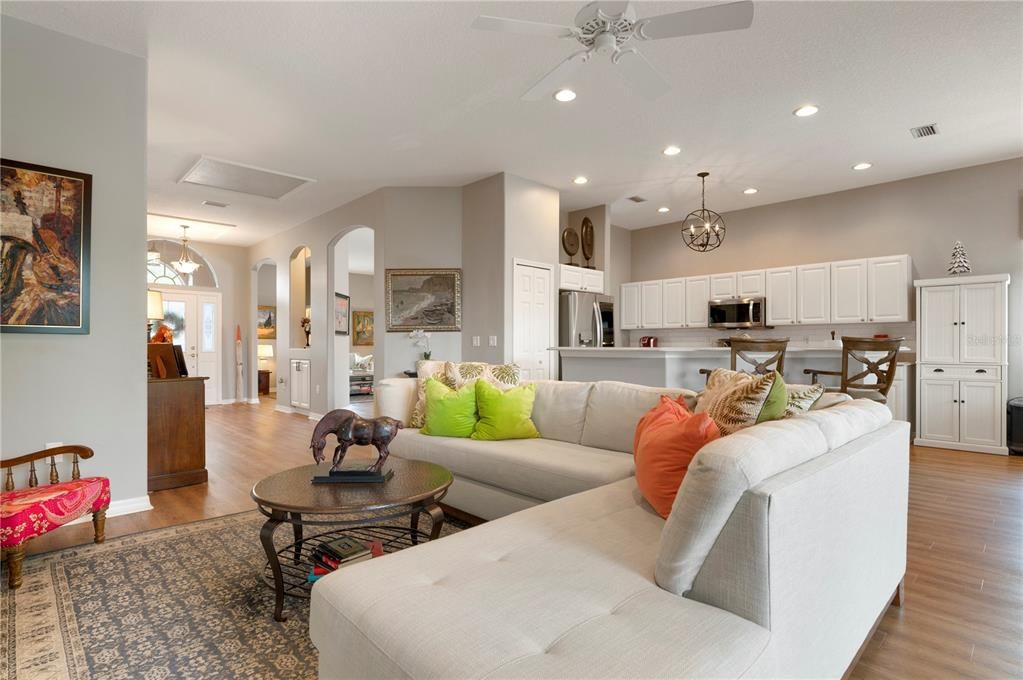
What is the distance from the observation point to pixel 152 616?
6.59 ft

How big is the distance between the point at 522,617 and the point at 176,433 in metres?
3.90

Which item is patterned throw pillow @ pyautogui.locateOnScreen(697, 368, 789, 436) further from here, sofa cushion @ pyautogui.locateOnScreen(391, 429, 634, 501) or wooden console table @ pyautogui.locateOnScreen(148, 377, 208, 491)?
wooden console table @ pyautogui.locateOnScreen(148, 377, 208, 491)

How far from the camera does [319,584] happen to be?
1.31 m

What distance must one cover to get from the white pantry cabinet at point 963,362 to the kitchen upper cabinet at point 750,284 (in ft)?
5.75

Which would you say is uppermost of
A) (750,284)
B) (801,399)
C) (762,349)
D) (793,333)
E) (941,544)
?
(750,284)

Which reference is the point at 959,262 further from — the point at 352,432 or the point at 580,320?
the point at 352,432

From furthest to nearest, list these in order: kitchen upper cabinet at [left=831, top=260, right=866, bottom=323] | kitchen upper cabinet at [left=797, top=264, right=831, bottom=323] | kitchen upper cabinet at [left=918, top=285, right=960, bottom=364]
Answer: kitchen upper cabinet at [left=797, top=264, right=831, bottom=323] < kitchen upper cabinet at [left=831, top=260, right=866, bottom=323] < kitchen upper cabinet at [left=918, top=285, right=960, bottom=364]

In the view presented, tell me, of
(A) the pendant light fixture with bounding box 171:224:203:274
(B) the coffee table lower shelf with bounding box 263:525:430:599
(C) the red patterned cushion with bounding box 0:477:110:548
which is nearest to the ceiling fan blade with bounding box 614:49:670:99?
(B) the coffee table lower shelf with bounding box 263:525:430:599

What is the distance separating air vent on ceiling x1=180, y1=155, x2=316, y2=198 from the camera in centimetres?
528

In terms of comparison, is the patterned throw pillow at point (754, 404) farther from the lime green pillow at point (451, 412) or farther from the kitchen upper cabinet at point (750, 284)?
the kitchen upper cabinet at point (750, 284)

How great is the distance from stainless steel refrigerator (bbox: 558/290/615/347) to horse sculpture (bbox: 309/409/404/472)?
433cm

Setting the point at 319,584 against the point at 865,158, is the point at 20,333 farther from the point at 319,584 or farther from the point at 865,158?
the point at 865,158

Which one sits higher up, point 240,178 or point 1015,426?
point 240,178

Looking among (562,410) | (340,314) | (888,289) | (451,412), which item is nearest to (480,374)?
(451,412)
